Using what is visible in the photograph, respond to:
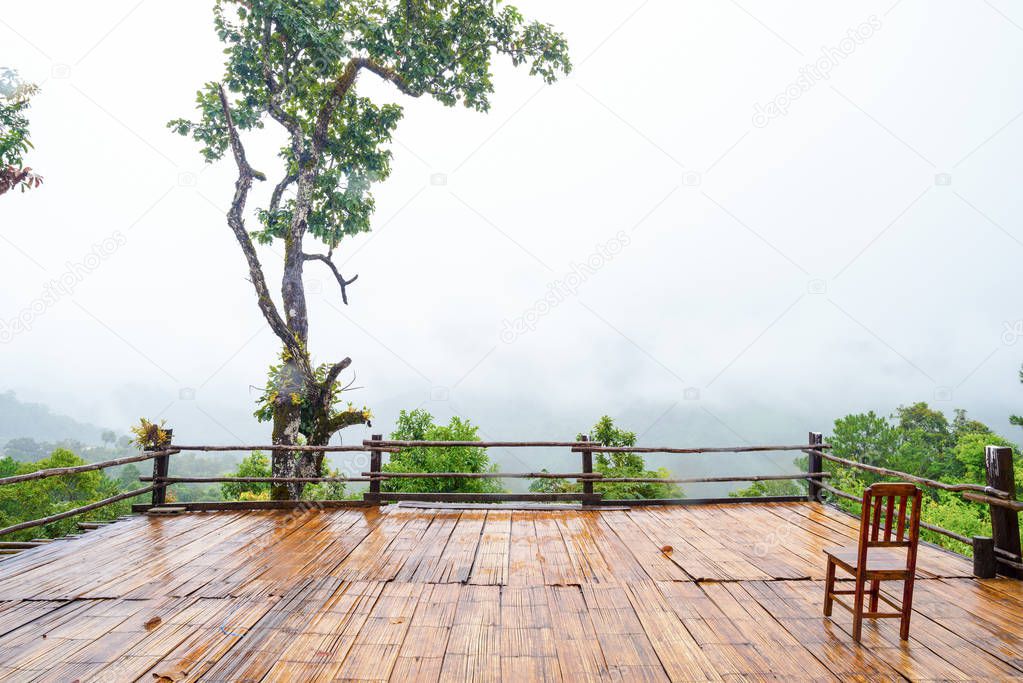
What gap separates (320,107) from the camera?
1214cm

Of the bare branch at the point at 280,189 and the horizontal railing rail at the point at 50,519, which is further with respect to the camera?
the bare branch at the point at 280,189

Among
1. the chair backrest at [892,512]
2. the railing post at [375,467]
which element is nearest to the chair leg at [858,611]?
the chair backrest at [892,512]

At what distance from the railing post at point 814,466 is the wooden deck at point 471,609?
140 cm

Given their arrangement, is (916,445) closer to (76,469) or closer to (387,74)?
(387,74)

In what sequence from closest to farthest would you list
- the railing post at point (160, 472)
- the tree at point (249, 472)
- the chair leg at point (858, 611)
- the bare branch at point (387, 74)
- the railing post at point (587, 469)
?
the chair leg at point (858, 611) → the railing post at point (160, 472) → the railing post at point (587, 469) → the bare branch at point (387, 74) → the tree at point (249, 472)

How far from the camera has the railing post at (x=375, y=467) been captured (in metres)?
6.39

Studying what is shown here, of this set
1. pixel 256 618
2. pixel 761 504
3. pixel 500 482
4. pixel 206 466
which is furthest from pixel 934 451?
pixel 206 466

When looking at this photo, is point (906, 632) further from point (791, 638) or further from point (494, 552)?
point (494, 552)

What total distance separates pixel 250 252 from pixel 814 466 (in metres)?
9.84

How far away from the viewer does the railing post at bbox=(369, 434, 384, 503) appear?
639 centimetres

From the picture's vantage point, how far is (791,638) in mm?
3102

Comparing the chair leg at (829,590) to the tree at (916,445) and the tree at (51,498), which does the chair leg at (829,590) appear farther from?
the tree at (916,445)

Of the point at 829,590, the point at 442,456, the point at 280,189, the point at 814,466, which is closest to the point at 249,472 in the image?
the point at 442,456

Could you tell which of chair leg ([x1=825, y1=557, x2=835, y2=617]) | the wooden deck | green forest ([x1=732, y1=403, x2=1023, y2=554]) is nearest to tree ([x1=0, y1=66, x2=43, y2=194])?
the wooden deck
